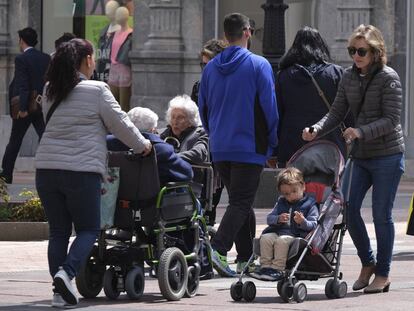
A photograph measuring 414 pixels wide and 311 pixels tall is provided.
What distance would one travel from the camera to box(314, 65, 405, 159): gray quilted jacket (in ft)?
34.9

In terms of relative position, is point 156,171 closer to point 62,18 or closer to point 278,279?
point 278,279

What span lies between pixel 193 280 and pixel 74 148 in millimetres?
1275

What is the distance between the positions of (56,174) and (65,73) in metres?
0.63

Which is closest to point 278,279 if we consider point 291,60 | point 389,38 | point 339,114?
point 339,114

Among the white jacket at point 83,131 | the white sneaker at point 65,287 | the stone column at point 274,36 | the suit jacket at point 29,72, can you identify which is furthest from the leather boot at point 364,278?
the suit jacket at point 29,72

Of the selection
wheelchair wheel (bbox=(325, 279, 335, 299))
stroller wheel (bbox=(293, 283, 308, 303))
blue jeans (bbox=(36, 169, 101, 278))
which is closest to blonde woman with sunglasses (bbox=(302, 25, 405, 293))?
wheelchair wheel (bbox=(325, 279, 335, 299))

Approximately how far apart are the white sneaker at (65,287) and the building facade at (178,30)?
13.4 metres

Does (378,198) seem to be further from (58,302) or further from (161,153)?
(58,302)

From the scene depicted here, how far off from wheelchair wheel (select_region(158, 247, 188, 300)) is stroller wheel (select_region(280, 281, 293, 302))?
685 mm

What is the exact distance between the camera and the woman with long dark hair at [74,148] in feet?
33.1

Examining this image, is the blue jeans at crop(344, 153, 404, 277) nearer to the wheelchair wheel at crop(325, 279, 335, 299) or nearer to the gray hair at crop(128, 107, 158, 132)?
the wheelchair wheel at crop(325, 279, 335, 299)

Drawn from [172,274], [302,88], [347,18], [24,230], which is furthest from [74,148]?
[347,18]

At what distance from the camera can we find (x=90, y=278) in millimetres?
10594

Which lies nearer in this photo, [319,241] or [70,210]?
[70,210]
